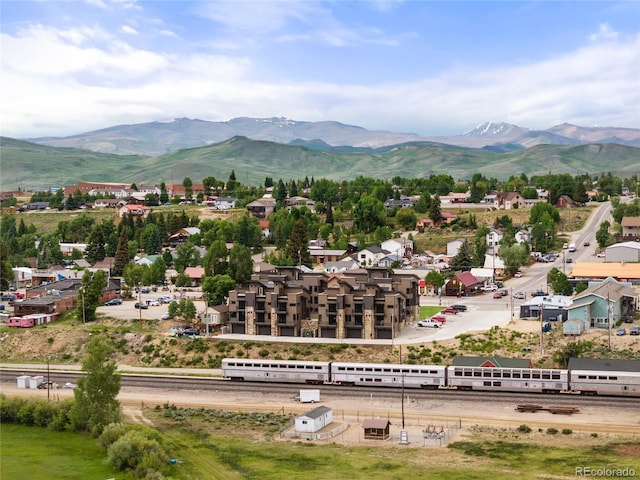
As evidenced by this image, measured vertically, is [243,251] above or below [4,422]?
above

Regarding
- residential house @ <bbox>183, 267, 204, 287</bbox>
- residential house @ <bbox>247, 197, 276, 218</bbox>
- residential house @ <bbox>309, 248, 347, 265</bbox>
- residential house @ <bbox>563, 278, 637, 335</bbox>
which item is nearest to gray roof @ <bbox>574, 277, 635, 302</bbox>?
residential house @ <bbox>563, 278, 637, 335</bbox>

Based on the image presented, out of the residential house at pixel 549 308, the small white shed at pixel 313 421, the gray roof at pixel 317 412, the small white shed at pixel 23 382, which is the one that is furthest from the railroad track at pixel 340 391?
the residential house at pixel 549 308

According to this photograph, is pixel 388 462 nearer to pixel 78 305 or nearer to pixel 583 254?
pixel 78 305

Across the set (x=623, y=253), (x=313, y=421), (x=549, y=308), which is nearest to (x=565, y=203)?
(x=623, y=253)

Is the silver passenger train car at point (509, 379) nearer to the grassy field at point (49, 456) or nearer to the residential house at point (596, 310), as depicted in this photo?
the residential house at point (596, 310)

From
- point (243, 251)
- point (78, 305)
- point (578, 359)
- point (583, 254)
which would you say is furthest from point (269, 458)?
point (583, 254)

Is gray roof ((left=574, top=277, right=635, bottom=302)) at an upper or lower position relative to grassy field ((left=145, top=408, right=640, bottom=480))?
upper

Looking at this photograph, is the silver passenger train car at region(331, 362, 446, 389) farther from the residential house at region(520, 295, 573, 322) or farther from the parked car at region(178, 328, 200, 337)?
the parked car at region(178, 328, 200, 337)
